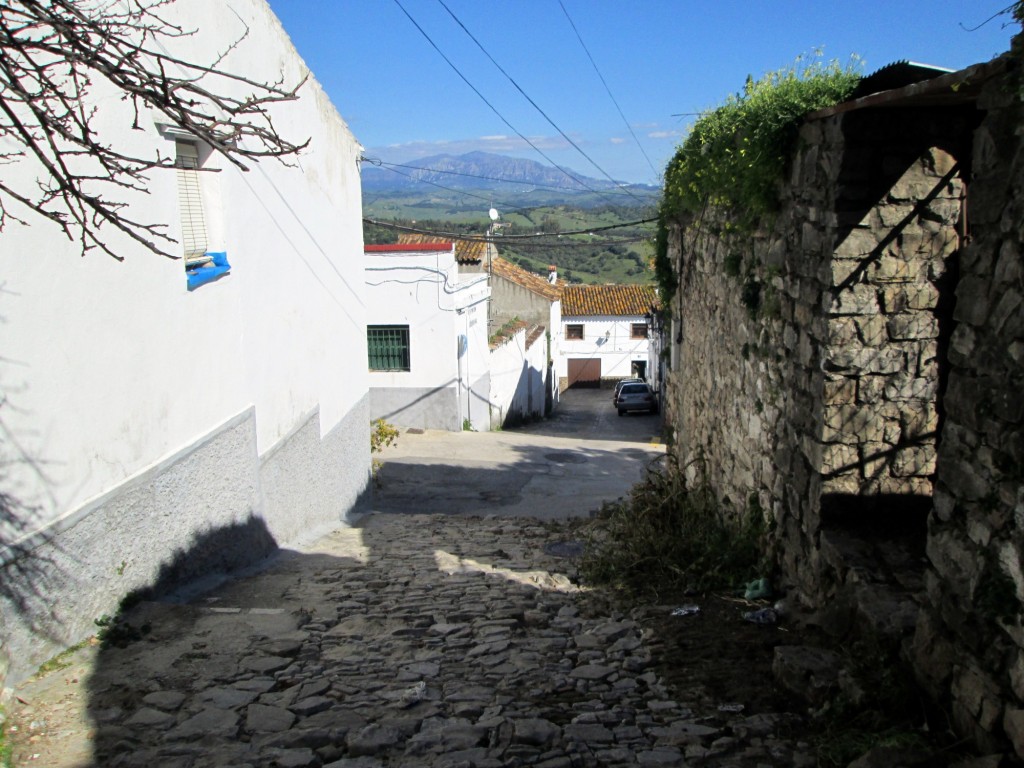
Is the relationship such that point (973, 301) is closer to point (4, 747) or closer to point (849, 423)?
point (849, 423)

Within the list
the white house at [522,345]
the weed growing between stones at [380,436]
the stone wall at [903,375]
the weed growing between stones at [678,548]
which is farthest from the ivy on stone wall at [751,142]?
the white house at [522,345]

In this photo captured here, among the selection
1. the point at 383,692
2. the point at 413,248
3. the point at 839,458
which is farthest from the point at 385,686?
the point at 413,248

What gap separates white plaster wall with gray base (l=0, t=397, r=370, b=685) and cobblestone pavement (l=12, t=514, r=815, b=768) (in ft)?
0.84

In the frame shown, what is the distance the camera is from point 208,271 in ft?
23.0

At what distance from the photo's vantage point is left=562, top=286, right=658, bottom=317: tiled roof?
46.7 m

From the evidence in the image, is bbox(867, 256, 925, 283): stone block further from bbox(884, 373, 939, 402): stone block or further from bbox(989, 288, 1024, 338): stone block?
bbox(989, 288, 1024, 338): stone block

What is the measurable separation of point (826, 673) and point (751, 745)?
1.89ft

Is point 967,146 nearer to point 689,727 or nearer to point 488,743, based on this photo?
point 689,727

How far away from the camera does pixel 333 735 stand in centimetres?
399

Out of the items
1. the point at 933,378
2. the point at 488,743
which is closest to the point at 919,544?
the point at 933,378

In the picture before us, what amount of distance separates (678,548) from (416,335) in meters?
13.5

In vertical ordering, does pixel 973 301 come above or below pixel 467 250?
below

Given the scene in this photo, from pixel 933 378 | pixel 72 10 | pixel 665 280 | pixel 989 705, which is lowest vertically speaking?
pixel 989 705

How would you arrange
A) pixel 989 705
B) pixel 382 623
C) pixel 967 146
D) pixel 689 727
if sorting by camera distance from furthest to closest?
pixel 382 623 → pixel 967 146 → pixel 689 727 → pixel 989 705
